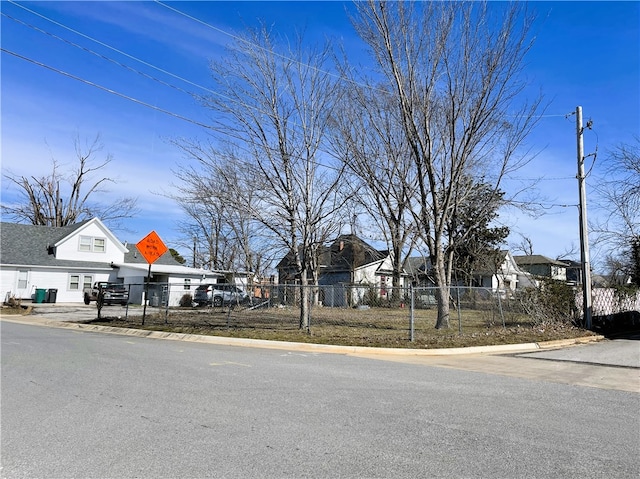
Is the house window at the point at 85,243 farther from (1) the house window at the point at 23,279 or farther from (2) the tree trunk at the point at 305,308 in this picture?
(2) the tree trunk at the point at 305,308

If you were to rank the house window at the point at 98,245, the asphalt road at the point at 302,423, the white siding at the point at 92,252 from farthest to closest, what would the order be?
1. the house window at the point at 98,245
2. the white siding at the point at 92,252
3. the asphalt road at the point at 302,423

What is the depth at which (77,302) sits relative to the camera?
119ft

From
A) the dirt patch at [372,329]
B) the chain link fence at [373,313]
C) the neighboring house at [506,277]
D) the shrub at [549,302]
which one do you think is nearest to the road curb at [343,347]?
the dirt patch at [372,329]

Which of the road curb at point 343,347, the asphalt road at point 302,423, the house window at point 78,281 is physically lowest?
the road curb at point 343,347

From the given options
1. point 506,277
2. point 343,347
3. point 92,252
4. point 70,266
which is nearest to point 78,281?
point 70,266

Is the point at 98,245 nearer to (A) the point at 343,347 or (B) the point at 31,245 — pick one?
(B) the point at 31,245

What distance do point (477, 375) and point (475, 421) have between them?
3.88 meters

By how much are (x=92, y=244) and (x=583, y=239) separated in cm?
3404

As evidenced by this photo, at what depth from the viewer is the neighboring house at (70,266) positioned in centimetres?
3453

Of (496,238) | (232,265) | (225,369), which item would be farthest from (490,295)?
(232,265)

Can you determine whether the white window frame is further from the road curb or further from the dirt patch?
the road curb

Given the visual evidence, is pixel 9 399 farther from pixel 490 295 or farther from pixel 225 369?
pixel 490 295

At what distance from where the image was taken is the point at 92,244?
38.8m

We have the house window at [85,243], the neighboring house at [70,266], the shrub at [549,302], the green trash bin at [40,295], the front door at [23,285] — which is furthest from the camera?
the house window at [85,243]
